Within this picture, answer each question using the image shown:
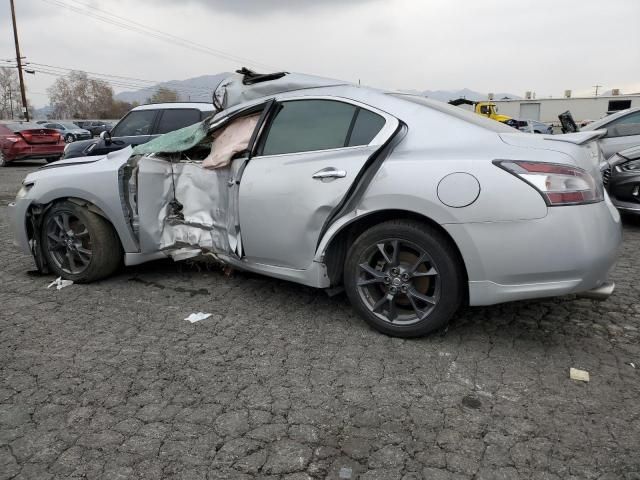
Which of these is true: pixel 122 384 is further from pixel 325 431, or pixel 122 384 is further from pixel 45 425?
pixel 325 431

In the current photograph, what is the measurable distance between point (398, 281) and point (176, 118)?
22.7 ft

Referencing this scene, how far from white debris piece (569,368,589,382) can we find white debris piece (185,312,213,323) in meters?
2.42

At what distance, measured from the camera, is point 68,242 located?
14.1 ft

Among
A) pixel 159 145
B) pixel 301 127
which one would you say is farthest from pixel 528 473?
pixel 159 145

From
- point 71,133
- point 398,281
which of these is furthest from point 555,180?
point 71,133

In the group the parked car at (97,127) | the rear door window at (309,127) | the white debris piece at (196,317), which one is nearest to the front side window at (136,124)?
the rear door window at (309,127)

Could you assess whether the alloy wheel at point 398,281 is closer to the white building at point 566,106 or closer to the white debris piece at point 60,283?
the white debris piece at point 60,283

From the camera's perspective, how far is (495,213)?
2.73 m

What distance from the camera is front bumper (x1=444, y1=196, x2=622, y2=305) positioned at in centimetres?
267

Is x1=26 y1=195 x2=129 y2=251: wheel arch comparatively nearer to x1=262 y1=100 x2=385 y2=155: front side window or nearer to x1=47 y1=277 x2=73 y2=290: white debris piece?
x1=47 y1=277 x2=73 y2=290: white debris piece

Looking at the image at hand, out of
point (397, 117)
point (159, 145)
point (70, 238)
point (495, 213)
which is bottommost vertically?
point (70, 238)

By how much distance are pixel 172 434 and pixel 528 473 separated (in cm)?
158

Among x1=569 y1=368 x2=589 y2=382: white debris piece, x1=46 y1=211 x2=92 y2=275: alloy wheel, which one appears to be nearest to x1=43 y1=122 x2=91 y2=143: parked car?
x1=46 y1=211 x2=92 y2=275: alloy wheel

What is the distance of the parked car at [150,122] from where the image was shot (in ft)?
28.8
